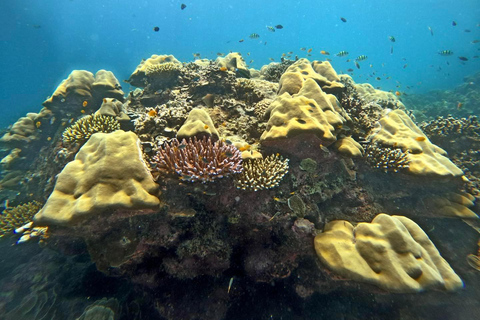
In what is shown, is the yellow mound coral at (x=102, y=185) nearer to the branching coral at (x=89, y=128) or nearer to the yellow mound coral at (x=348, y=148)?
the branching coral at (x=89, y=128)

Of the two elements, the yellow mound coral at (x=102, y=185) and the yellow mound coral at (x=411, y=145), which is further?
the yellow mound coral at (x=411, y=145)

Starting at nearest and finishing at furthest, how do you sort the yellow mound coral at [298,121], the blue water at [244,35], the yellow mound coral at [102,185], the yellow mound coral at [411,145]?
the yellow mound coral at [102,185] < the yellow mound coral at [298,121] < the yellow mound coral at [411,145] < the blue water at [244,35]

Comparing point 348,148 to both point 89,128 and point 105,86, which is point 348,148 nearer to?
point 89,128

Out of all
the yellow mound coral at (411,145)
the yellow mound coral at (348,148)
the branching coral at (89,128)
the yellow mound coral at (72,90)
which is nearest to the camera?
the yellow mound coral at (348,148)

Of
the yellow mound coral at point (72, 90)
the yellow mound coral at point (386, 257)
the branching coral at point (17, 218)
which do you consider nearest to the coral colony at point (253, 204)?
the yellow mound coral at point (386, 257)

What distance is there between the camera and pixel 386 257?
360 centimetres

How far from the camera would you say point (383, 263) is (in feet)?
11.7

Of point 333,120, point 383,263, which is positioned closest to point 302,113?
point 333,120

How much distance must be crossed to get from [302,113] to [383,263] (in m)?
3.35

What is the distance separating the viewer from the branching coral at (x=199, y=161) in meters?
3.75

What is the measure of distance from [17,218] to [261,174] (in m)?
8.40

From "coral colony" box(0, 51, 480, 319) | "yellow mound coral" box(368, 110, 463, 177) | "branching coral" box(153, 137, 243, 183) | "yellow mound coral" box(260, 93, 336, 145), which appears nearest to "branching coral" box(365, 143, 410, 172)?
"coral colony" box(0, 51, 480, 319)

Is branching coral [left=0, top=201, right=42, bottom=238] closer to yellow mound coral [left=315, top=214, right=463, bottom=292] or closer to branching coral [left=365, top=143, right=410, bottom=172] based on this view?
yellow mound coral [left=315, top=214, right=463, bottom=292]

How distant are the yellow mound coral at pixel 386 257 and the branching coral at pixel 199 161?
2501mm
